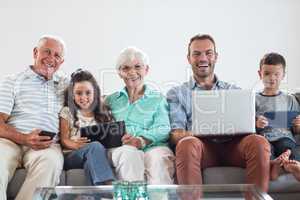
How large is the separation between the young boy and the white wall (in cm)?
77

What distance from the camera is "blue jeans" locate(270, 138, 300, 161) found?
2.36 m

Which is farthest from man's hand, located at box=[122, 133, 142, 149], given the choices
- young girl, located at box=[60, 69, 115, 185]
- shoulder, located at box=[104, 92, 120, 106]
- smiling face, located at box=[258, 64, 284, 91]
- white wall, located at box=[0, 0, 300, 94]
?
white wall, located at box=[0, 0, 300, 94]

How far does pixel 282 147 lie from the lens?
2377 millimetres

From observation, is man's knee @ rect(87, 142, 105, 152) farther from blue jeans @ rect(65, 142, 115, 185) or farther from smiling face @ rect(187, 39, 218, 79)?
smiling face @ rect(187, 39, 218, 79)

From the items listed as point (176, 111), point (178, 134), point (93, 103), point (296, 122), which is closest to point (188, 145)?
point (178, 134)

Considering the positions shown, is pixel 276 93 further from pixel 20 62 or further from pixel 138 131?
pixel 20 62

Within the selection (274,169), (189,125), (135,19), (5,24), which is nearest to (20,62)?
(5,24)

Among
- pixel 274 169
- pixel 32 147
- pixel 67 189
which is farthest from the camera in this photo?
pixel 32 147

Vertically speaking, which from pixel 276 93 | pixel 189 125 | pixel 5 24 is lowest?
pixel 189 125

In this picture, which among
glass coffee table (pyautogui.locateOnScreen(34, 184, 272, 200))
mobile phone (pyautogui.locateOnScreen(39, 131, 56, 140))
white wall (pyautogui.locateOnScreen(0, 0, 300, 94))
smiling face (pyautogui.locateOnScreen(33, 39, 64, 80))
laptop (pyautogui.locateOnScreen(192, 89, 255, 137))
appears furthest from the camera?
white wall (pyautogui.locateOnScreen(0, 0, 300, 94))

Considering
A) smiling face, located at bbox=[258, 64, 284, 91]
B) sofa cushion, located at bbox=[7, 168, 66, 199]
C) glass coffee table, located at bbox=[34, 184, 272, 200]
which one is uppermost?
smiling face, located at bbox=[258, 64, 284, 91]

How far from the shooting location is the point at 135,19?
3.42 m

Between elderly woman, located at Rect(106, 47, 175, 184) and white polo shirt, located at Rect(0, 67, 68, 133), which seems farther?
white polo shirt, located at Rect(0, 67, 68, 133)

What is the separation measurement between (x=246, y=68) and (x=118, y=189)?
2.07 m
